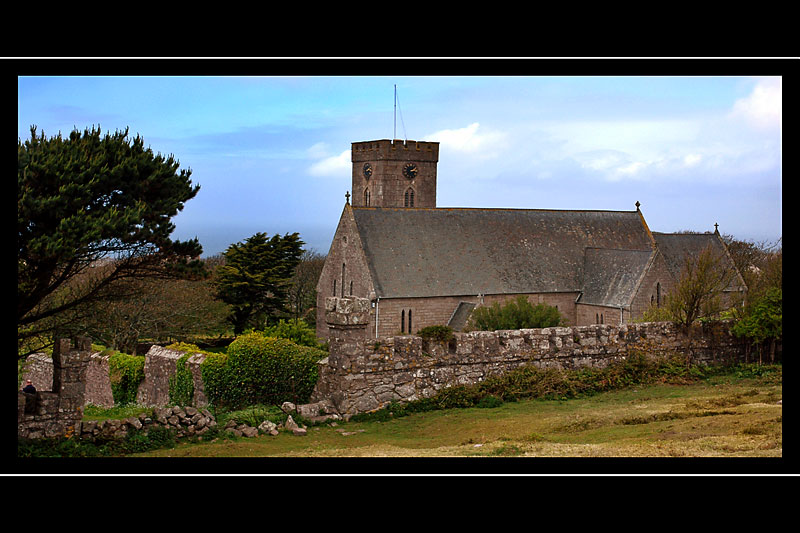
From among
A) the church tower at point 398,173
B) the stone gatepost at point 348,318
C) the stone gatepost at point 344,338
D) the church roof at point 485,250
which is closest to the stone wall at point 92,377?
the stone gatepost at point 344,338

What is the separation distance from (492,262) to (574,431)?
28.8 m

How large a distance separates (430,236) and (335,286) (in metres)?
6.01

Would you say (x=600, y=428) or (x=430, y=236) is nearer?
(x=600, y=428)

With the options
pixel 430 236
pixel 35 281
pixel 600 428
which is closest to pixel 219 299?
pixel 430 236

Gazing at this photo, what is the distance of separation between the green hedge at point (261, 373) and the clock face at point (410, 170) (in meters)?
41.8

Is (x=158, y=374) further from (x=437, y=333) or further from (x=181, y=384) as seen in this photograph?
(x=437, y=333)

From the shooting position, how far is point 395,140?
59281 millimetres

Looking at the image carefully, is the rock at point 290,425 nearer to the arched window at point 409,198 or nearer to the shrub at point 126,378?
the shrub at point 126,378

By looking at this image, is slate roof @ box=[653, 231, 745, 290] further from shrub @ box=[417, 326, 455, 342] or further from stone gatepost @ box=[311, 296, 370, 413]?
stone gatepost @ box=[311, 296, 370, 413]

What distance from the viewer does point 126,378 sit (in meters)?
22.9

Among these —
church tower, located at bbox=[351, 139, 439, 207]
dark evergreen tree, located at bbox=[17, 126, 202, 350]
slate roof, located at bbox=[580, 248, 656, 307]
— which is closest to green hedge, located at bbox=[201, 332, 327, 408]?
dark evergreen tree, located at bbox=[17, 126, 202, 350]

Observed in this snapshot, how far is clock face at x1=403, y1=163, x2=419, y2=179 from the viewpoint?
5926 centimetres

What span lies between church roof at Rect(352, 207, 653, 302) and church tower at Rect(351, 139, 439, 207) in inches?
637
